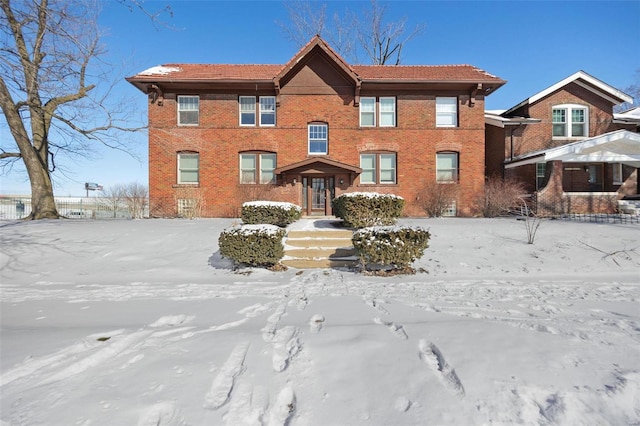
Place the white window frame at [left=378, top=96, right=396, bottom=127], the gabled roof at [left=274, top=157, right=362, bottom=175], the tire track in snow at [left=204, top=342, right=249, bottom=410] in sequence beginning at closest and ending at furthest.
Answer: the tire track in snow at [left=204, top=342, right=249, bottom=410], the gabled roof at [left=274, top=157, right=362, bottom=175], the white window frame at [left=378, top=96, right=396, bottom=127]

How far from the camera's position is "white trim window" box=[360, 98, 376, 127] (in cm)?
1667

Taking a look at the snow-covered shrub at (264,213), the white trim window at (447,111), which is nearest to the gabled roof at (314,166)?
the snow-covered shrub at (264,213)

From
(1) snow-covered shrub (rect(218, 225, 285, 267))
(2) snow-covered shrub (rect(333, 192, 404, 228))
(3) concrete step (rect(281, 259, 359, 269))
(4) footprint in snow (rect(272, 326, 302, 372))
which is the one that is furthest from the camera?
(2) snow-covered shrub (rect(333, 192, 404, 228))

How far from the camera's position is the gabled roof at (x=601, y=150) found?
1475 centimetres

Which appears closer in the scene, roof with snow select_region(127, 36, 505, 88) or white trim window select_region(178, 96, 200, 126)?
roof with snow select_region(127, 36, 505, 88)

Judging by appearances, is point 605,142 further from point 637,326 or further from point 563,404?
point 563,404

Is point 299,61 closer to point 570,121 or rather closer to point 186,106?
point 186,106

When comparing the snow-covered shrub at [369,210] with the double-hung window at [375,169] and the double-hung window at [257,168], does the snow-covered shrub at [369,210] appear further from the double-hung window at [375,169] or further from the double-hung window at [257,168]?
the double-hung window at [257,168]

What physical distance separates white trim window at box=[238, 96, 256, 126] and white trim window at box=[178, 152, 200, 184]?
3.30 m

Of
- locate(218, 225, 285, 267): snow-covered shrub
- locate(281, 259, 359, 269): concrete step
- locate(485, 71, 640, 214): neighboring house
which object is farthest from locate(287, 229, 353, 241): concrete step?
locate(485, 71, 640, 214): neighboring house

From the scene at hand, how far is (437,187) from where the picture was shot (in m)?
15.7

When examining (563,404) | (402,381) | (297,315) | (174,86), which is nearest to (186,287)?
(297,315)

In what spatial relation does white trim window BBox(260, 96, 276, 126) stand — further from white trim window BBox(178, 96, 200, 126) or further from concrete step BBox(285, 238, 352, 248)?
concrete step BBox(285, 238, 352, 248)

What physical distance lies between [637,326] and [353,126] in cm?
1454
